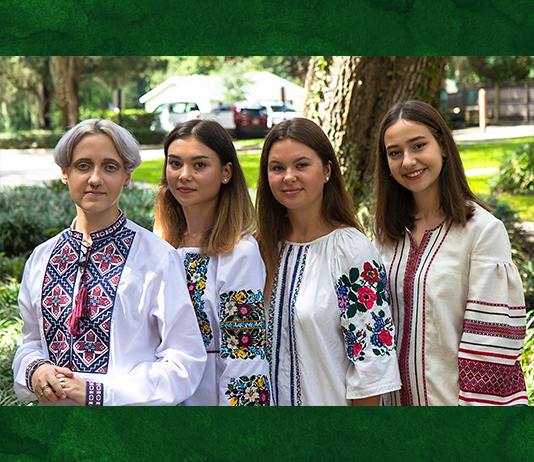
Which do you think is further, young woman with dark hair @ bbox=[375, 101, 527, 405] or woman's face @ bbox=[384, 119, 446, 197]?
woman's face @ bbox=[384, 119, 446, 197]

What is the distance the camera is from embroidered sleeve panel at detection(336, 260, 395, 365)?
2119 millimetres

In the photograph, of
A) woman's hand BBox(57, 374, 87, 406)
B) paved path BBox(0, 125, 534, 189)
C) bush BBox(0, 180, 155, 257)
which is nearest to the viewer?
woman's hand BBox(57, 374, 87, 406)

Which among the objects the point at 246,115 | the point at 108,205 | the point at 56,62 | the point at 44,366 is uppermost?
the point at 56,62

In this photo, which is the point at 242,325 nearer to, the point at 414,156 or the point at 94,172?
the point at 94,172

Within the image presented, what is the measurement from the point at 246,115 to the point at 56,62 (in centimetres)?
1062

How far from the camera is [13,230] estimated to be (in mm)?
7180

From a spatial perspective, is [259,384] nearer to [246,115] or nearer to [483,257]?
[483,257]

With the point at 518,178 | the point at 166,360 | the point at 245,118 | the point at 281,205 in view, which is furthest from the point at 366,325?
the point at 245,118

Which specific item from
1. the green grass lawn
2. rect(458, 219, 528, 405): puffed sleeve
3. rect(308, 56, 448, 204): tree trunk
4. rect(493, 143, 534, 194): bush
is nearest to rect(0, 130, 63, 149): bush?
the green grass lawn

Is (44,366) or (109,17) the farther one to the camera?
(44,366)

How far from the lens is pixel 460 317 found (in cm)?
219

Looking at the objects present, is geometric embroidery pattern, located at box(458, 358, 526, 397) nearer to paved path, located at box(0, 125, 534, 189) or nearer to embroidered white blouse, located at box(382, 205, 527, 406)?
embroidered white blouse, located at box(382, 205, 527, 406)

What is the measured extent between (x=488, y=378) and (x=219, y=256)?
91 cm
